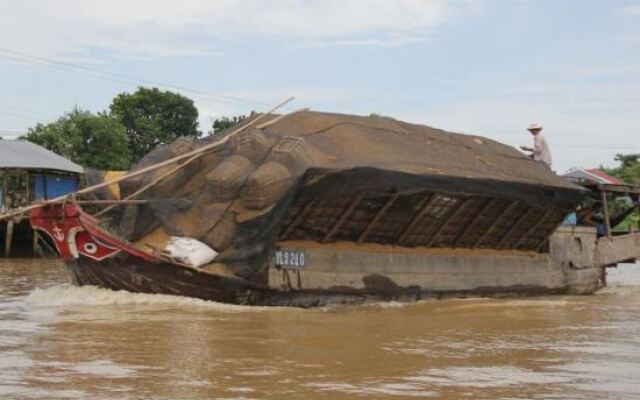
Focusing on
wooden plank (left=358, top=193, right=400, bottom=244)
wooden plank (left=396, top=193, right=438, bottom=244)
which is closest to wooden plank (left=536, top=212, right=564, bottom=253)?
wooden plank (left=396, top=193, right=438, bottom=244)

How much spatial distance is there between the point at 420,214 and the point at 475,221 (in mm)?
1481

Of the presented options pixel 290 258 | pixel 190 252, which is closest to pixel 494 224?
pixel 290 258

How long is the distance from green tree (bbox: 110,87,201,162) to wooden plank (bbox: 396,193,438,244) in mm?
25606

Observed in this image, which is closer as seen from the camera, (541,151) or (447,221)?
(447,221)

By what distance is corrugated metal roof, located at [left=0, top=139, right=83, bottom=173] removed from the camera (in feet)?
81.2

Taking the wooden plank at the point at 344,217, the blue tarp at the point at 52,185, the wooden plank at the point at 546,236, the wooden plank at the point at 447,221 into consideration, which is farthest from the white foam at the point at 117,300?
the blue tarp at the point at 52,185

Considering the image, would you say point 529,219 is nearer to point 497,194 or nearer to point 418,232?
point 497,194

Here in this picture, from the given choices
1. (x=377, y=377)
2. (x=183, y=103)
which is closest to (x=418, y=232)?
(x=377, y=377)

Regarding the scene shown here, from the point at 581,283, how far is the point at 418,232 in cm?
512

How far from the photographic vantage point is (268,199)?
32.9 ft

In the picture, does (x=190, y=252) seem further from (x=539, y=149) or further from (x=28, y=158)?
(x=28, y=158)

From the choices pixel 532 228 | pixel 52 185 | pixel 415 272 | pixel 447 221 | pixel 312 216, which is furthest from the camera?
pixel 52 185

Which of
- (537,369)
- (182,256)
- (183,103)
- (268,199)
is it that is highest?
(183,103)

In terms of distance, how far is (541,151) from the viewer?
15.8 m
